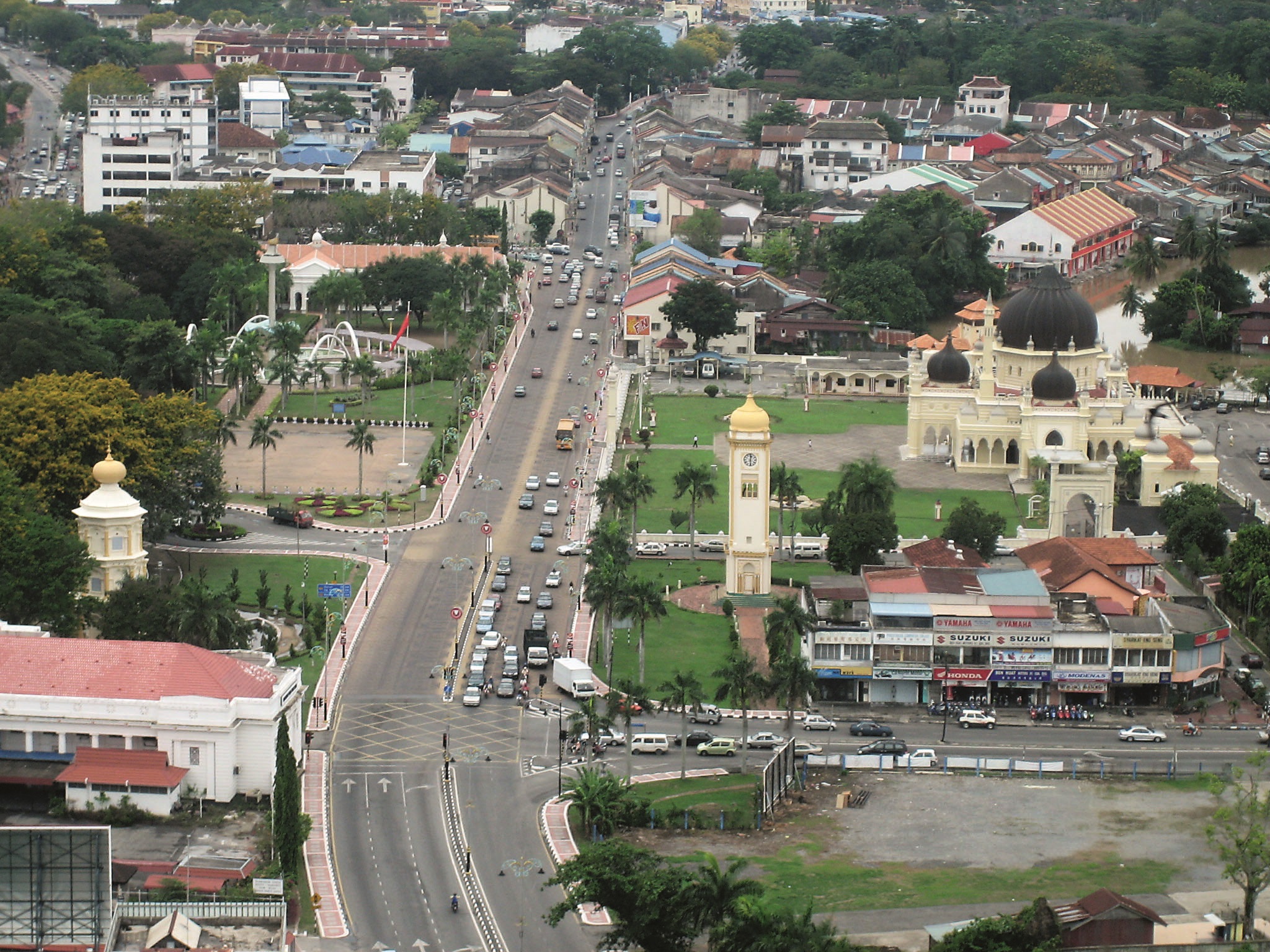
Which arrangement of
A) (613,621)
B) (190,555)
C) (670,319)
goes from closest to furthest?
(613,621)
(190,555)
(670,319)

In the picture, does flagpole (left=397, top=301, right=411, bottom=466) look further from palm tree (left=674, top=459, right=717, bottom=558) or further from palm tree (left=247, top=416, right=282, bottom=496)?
palm tree (left=674, top=459, right=717, bottom=558)

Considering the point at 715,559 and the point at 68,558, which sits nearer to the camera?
the point at 68,558

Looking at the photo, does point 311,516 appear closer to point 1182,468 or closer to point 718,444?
point 718,444

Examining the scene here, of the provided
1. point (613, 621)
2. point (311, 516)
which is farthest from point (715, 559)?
point (311, 516)

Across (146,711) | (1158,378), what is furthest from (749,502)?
(1158,378)

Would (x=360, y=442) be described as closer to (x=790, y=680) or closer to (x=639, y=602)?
(x=639, y=602)

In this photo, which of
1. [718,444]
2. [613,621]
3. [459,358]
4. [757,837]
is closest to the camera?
[757,837]

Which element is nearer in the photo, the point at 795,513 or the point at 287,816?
the point at 287,816

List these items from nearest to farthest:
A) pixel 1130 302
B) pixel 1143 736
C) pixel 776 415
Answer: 1. pixel 1143 736
2. pixel 776 415
3. pixel 1130 302
